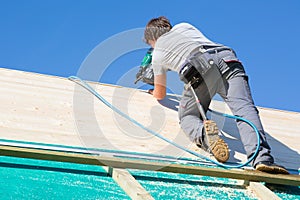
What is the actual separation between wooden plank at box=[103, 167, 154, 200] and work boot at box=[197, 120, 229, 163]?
75 centimetres

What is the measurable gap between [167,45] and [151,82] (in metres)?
0.67

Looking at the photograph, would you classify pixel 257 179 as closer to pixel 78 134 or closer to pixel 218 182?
→ pixel 218 182

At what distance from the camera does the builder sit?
3445mm

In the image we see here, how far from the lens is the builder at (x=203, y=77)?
3.45m

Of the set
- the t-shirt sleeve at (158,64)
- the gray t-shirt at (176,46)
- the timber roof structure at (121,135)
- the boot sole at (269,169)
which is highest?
the gray t-shirt at (176,46)

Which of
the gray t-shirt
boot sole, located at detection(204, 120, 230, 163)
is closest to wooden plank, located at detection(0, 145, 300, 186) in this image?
boot sole, located at detection(204, 120, 230, 163)

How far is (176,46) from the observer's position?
3963mm

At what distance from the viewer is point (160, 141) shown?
3725 millimetres

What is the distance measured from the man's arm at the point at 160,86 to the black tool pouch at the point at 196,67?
36cm

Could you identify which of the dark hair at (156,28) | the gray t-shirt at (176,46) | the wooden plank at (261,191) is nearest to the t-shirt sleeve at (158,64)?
the gray t-shirt at (176,46)

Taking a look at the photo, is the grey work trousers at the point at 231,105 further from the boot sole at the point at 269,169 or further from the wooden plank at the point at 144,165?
the wooden plank at the point at 144,165

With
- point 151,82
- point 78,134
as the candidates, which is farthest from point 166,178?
point 151,82

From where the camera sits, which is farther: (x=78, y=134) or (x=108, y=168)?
(x=78, y=134)

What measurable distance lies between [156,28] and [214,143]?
1.16 m
